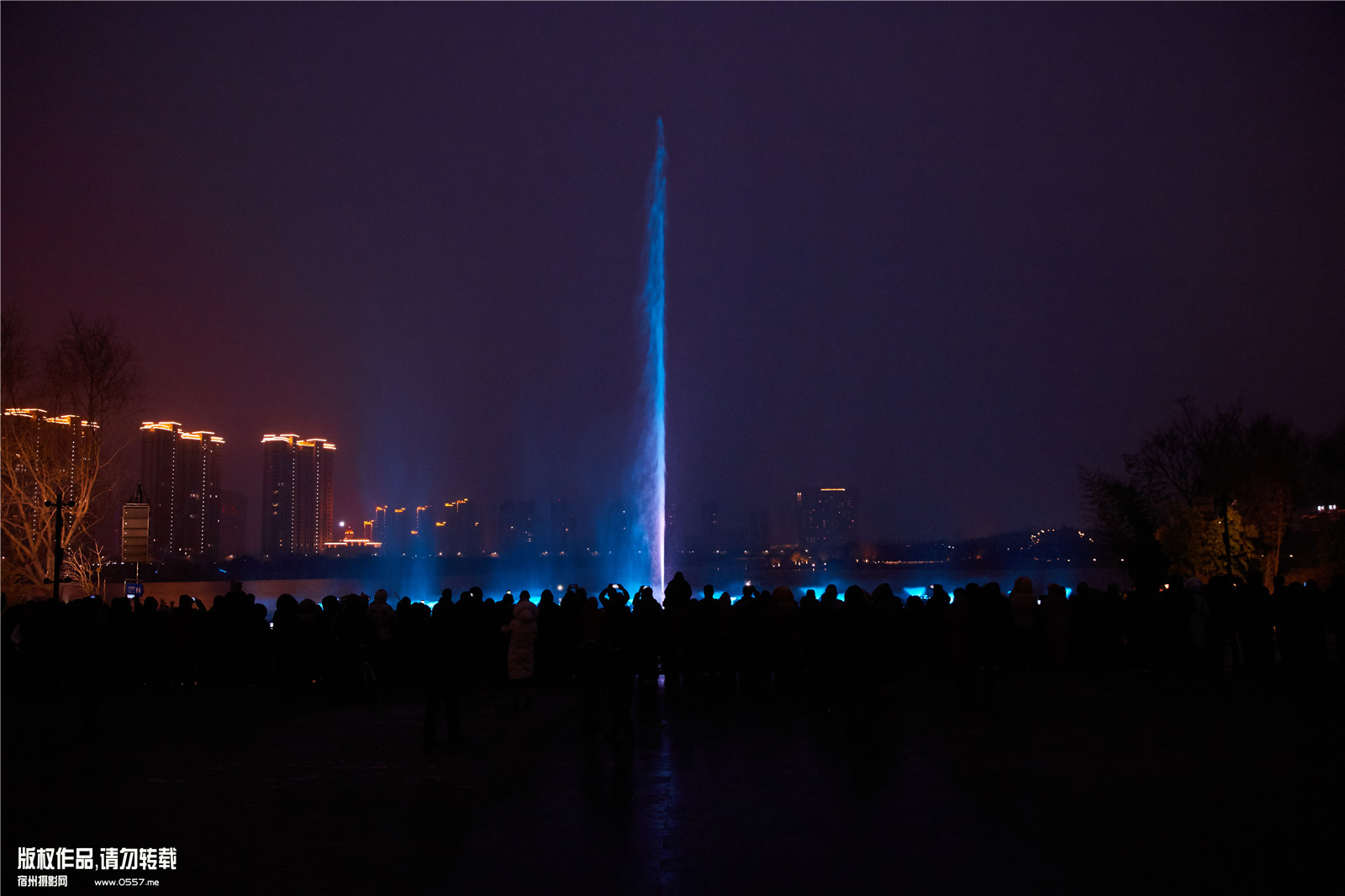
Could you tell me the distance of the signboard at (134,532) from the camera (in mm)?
22312

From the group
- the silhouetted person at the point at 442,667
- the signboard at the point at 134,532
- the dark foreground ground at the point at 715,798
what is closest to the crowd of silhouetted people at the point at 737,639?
the dark foreground ground at the point at 715,798

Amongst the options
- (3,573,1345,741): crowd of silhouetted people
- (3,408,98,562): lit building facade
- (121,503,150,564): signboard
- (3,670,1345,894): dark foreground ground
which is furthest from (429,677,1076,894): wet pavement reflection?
(3,408,98,562): lit building facade

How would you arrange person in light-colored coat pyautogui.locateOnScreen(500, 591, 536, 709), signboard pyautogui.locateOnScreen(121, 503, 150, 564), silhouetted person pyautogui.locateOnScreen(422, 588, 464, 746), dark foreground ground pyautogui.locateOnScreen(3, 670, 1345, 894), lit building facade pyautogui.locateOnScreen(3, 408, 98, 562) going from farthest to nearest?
1. lit building facade pyautogui.locateOnScreen(3, 408, 98, 562)
2. signboard pyautogui.locateOnScreen(121, 503, 150, 564)
3. person in light-colored coat pyautogui.locateOnScreen(500, 591, 536, 709)
4. silhouetted person pyautogui.locateOnScreen(422, 588, 464, 746)
5. dark foreground ground pyautogui.locateOnScreen(3, 670, 1345, 894)

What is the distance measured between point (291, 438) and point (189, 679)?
12252 centimetres

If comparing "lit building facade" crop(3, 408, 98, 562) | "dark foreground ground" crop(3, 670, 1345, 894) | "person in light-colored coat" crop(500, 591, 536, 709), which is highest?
"lit building facade" crop(3, 408, 98, 562)

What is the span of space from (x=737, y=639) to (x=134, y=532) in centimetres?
1520

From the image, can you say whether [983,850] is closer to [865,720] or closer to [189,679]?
[865,720]

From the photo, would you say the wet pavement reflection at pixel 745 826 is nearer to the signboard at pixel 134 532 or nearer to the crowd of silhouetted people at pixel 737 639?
the crowd of silhouetted people at pixel 737 639

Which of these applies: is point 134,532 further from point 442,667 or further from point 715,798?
point 715,798

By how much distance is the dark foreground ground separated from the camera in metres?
6.25

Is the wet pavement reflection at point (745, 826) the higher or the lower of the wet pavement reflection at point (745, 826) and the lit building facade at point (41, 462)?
the lower

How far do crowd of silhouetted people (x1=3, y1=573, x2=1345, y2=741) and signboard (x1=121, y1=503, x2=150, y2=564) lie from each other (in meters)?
5.32

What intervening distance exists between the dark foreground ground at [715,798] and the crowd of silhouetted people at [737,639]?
118 cm

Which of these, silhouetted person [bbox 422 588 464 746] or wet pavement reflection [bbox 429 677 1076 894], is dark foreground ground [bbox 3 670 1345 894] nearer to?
wet pavement reflection [bbox 429 677 1076 894]
